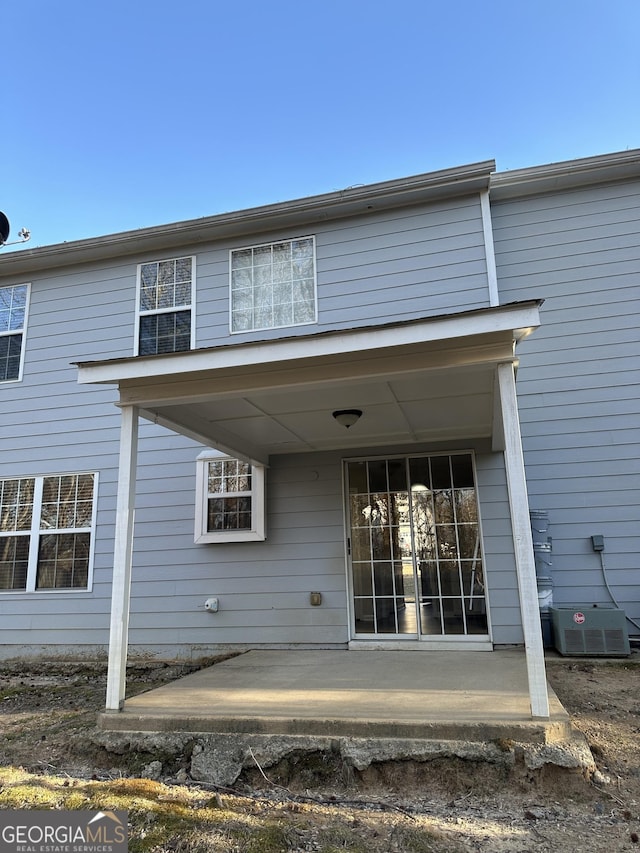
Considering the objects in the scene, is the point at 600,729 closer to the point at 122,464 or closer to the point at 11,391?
the point at 122,464

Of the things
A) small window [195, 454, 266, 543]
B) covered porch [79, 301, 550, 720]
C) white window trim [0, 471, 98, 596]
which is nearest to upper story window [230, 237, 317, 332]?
small window [195, 454, 266, 543]

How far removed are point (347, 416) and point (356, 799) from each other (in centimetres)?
263

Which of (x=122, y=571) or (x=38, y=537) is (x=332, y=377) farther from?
(x=38, y=537)

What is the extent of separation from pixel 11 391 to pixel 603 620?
7.19 metres

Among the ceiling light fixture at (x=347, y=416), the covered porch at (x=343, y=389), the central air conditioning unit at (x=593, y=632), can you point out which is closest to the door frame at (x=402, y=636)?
the covered porch at (x=343, y=389)

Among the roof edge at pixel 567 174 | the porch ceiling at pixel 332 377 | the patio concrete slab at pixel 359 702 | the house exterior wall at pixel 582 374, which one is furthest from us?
the roof edge at pixel 567 174

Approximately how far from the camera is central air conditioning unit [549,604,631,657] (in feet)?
15.7

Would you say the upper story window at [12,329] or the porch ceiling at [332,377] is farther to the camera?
Result: the upper story window at [12,329]

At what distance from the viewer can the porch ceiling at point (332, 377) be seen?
3.26m

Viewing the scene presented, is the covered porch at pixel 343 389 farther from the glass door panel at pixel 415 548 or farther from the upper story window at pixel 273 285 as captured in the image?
the upper story window at pixel 273 285

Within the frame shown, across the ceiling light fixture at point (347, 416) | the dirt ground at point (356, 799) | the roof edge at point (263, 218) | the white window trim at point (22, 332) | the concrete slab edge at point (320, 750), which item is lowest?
the dirt ground at point (356, 799)

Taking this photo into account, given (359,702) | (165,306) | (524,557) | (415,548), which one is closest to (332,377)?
(524,557)

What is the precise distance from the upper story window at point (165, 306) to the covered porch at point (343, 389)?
2.23 meters

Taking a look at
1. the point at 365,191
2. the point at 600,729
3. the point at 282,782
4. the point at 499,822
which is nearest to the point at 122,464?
the point at 282,782
